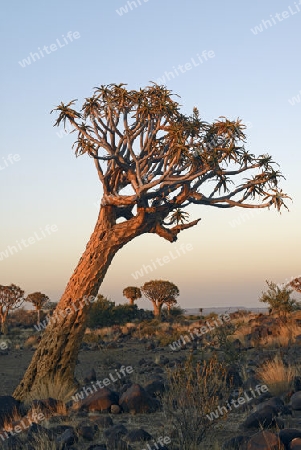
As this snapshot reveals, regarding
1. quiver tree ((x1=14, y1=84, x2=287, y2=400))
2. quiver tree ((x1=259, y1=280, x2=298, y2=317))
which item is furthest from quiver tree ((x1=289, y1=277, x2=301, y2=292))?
quiver tree ((x1=14, y1=84, x2=287, y2=400))

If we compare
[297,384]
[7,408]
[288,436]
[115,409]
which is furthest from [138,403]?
[288,436]

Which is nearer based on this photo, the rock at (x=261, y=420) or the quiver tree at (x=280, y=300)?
the rock at (x=261, y=420)

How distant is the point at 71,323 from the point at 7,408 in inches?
98.0

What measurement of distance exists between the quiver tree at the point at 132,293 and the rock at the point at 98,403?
1337 inches

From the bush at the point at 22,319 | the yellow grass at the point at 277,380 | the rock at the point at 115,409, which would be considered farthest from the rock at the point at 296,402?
the bush at the point at 22,319

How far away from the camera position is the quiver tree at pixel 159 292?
132 feet

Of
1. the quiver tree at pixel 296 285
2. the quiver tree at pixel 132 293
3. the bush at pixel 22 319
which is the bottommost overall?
the quiver tree at pixel 296 285

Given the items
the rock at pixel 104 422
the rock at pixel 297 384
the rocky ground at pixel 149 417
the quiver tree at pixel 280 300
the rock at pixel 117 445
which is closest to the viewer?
the rock at pixel 117 445

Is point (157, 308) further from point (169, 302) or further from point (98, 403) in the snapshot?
point (98, 403)

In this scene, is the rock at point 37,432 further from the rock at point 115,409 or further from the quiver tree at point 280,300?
the quiver tree at point 280,300

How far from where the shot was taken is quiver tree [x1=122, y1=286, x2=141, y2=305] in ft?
139

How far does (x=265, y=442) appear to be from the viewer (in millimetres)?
5137

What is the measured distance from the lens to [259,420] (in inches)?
251

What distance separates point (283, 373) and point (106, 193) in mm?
4884
